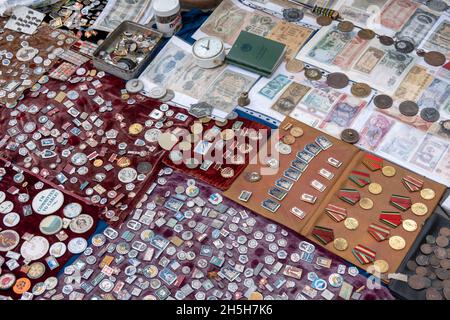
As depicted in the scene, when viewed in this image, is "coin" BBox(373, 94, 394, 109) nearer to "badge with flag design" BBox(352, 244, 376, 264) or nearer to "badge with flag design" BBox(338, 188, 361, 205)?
"badge with flag design" BBox(338, 188, 361, 205)

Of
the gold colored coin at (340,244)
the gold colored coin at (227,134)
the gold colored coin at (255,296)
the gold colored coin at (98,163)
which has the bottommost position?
the gold colored coin at (255,296)

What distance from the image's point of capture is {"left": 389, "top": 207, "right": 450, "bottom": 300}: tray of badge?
2527mm

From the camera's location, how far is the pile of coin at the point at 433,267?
253 centimetres

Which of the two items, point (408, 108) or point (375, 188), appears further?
point (408, 108)

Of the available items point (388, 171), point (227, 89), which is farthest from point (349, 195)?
point (227, 89)

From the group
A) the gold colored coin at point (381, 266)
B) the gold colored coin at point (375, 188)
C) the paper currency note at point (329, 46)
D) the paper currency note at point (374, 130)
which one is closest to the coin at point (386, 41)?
the paper currency note at point (329, 46)

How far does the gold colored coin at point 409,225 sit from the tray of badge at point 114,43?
6.43 ft

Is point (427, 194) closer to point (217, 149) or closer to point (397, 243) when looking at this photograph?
point (397, 243)

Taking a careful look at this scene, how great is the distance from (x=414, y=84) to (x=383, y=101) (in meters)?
0.27

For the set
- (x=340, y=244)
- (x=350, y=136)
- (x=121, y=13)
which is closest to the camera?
(x=340, y=244)

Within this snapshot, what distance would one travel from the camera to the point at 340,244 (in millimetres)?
2711

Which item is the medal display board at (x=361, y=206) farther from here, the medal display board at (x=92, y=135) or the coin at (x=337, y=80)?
the medal display board at (x=92, y=135)

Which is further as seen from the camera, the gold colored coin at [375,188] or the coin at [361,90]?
the coin at [361,90]
